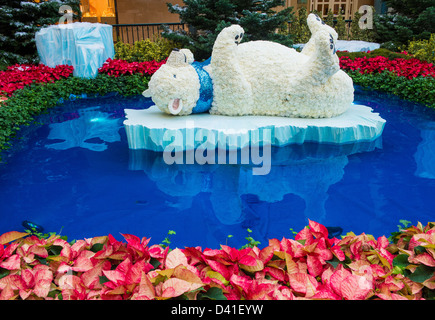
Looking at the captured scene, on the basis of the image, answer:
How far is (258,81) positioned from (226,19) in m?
5.10

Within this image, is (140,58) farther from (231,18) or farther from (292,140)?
(292,140)

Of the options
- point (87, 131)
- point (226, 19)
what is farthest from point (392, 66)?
point (87, 131)

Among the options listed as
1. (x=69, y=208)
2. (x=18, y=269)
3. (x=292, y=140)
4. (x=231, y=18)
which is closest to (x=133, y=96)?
(x=231, y=18)

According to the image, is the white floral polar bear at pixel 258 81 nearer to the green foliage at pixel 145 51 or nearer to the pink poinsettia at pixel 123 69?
the pink poinsettia at pixel 123 69

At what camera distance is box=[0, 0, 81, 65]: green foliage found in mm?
9852

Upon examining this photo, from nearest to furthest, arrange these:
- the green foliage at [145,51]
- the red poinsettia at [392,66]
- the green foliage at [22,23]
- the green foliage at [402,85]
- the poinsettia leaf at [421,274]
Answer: the poinsettia leaf at [421,274], the green foliage at [402,85], the red poinsettia at [392,66], the green foliage at [22,23], the green foliage at [145,51]

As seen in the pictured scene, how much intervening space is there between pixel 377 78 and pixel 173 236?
7127 millimetres

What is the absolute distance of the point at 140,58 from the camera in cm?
1045

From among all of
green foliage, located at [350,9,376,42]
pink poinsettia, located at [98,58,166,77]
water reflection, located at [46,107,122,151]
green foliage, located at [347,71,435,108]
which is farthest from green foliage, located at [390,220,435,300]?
green foliage, located at [350,9,376,42]

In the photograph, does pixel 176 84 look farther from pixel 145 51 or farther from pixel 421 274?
pixel 145 51

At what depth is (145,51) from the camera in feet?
35.3

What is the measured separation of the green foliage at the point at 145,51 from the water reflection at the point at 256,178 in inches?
242

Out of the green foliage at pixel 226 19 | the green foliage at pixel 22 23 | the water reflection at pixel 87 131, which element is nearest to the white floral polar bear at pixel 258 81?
the water reflection at pixel 87 131

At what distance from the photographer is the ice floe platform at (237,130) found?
472 centimetres
